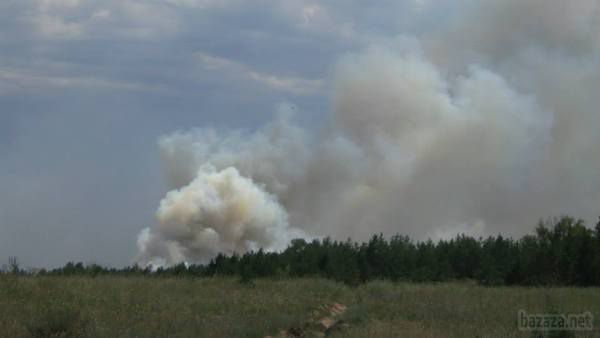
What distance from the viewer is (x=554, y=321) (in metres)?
15.7

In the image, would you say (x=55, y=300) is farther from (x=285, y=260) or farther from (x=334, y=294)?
(x=285, y=260)

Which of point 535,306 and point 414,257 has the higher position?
point 414,257

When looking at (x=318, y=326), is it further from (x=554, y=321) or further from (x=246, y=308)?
(x=246, y=308)

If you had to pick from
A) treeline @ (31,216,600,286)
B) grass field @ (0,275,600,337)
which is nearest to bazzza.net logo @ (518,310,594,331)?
grass field @ (0,275,600,337)

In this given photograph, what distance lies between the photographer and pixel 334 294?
92.3 ft

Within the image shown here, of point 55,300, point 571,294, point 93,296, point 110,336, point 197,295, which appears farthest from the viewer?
point 571,294

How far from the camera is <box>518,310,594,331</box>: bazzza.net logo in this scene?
1603 cm

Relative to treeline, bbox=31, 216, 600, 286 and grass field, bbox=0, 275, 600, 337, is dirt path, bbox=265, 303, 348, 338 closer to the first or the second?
grass field, bbox=0, 275, 600, 337

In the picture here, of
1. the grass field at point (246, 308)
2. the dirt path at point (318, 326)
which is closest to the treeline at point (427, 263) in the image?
the grass field at point (246, 308)

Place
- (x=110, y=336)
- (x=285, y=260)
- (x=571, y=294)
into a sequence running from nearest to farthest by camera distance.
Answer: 1. (x=110, y=336)
2. (x=571, y=294)
3. (x=285, y=260)

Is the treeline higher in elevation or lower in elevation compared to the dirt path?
higher

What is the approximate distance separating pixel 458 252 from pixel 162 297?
3538 centimetres

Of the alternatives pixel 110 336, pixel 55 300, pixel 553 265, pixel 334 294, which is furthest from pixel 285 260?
pixel 110 336

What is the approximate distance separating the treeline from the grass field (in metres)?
13.3
